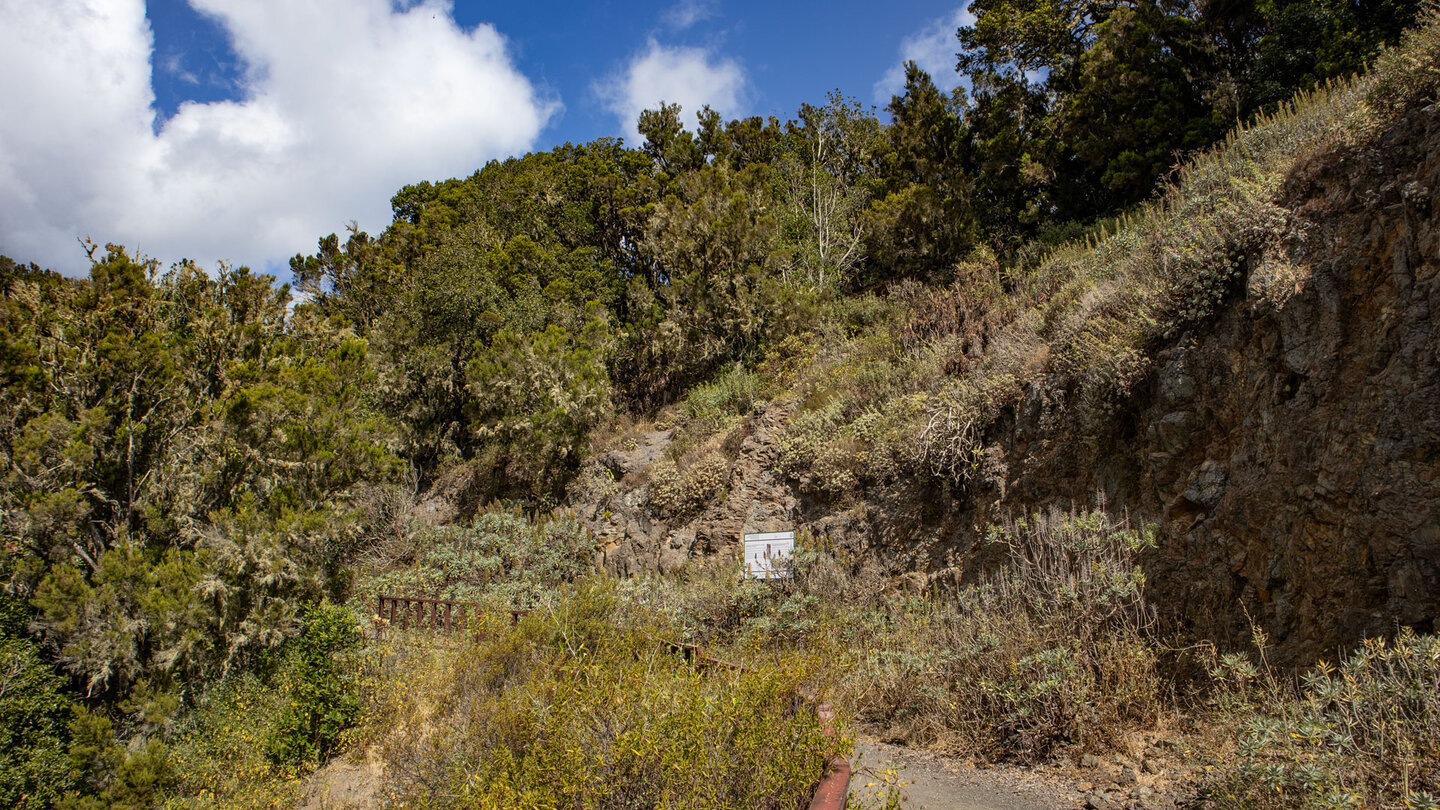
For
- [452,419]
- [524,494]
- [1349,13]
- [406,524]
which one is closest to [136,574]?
[406,524]

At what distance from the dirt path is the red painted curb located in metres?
0.43

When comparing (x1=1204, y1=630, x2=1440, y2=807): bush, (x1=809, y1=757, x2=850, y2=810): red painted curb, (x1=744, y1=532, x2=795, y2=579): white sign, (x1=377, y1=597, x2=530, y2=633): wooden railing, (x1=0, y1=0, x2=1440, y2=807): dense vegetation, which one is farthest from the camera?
(x1=744, y1=532, x2=795, y2=579): white sign

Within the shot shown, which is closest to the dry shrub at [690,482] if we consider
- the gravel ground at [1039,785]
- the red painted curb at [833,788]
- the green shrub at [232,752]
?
the green shrub at [232,752]

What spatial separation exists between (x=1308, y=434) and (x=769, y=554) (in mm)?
4849

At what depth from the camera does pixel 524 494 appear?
15.2 m

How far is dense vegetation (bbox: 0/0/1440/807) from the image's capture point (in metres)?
4.28

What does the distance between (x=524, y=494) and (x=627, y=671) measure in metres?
12.3

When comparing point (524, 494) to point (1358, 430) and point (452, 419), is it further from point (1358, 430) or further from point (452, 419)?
point (1358, 430)

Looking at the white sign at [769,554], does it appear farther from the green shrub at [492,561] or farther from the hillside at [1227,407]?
the green shrub at [492,561]

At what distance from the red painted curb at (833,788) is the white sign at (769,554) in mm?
4188

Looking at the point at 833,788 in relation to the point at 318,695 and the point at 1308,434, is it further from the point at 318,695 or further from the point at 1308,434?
the point at 318,695

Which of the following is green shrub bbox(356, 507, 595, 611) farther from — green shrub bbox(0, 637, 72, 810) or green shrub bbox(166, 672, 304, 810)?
green shrub bbox(0, 637, 72, 810)

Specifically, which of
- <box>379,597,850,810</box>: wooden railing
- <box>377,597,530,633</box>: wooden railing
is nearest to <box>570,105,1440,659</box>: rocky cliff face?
<box>379,597,850,810</box>: wooden railing

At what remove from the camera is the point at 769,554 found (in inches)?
295
